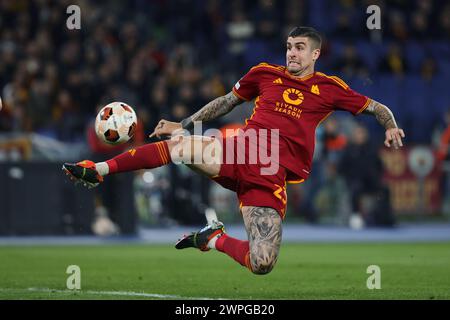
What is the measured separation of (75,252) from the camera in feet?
43.1

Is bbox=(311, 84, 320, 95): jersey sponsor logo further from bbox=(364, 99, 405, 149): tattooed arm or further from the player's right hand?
the player's right hand

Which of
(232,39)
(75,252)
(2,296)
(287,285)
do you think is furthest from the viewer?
(232,39)

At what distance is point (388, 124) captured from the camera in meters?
8.19

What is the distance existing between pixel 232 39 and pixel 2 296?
15399 millimetres

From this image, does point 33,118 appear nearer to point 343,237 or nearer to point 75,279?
point 343,237

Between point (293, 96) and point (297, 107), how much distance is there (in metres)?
0.10

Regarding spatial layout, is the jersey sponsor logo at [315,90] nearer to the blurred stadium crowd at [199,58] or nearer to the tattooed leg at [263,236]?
the tattooed leg at [263,236]

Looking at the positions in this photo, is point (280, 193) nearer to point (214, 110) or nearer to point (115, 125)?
point (214, 110)

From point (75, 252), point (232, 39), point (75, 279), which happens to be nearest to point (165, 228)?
point (75, 252)

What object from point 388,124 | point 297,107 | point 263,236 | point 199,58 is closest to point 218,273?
point 263,236

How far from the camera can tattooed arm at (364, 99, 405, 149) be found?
26.0ft

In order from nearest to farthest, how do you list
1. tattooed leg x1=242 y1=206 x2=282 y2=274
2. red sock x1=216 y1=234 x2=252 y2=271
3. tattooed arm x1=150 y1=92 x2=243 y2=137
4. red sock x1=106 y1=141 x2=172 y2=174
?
red sock x1=106 y1=141 x2=172 y2=174 < tattooed leg x1=242 y1=206 x2=282 y2=274 < red sock x1=216 y1=234 x2=252 y2=271 < tattooed arm x1=150 y1=92 x2=243 y2=137

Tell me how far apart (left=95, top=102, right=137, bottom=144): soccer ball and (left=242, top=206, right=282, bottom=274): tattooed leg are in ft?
4.01

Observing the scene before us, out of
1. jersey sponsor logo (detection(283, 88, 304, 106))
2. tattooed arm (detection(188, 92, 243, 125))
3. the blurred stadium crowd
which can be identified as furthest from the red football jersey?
the blurred stadium crowd
